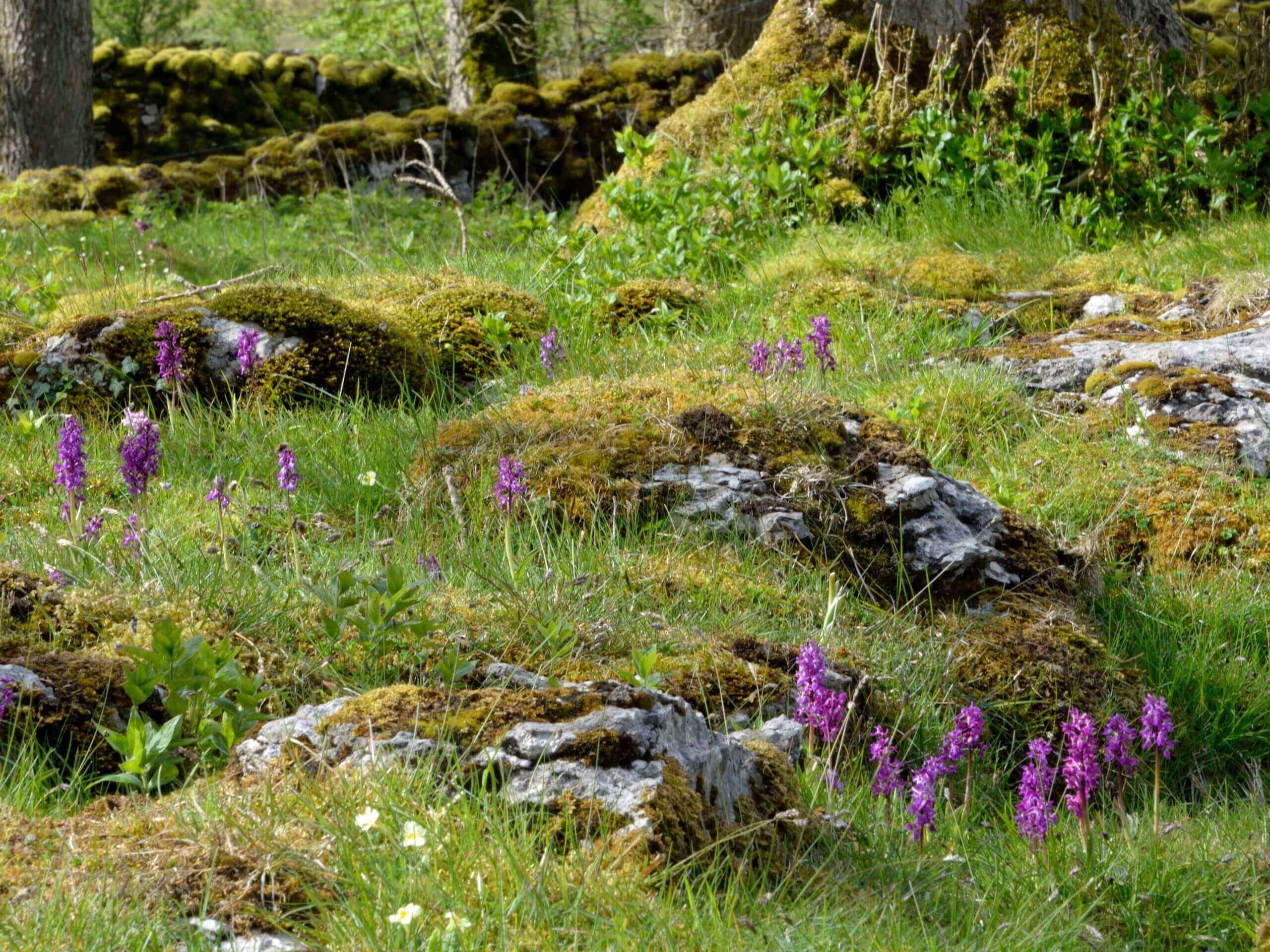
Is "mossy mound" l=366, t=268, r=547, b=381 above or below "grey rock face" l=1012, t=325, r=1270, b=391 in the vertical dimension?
above

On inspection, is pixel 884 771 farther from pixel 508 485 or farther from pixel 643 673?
pixel 508 485

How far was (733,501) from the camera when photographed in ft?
13.8

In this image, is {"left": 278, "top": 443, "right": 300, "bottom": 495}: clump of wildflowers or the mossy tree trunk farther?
the mossy tree trunk

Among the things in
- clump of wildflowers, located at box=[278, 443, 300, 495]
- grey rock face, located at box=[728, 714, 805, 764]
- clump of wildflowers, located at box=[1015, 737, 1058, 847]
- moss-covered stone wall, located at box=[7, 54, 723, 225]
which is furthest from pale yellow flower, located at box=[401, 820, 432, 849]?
moss-covered stone wall, located at box=[7, 54, 723, 225]

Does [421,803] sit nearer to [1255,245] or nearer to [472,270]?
[472,270]

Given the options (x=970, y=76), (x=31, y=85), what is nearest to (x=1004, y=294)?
(x=970, y=76)

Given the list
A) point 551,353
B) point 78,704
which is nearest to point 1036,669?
point 551,353

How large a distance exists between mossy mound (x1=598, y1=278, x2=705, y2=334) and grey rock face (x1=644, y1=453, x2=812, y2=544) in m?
2.28

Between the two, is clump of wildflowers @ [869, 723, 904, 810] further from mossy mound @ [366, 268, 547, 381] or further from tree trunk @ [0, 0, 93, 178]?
tree trunk @ [0, 0, 93, 178]

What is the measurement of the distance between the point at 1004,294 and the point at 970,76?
2.50 metres

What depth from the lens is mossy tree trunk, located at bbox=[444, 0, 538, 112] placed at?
527 inches

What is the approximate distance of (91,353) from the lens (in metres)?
5.49

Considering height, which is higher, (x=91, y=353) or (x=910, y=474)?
(x=91, y=353)

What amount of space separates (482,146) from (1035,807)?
994 centimetres
